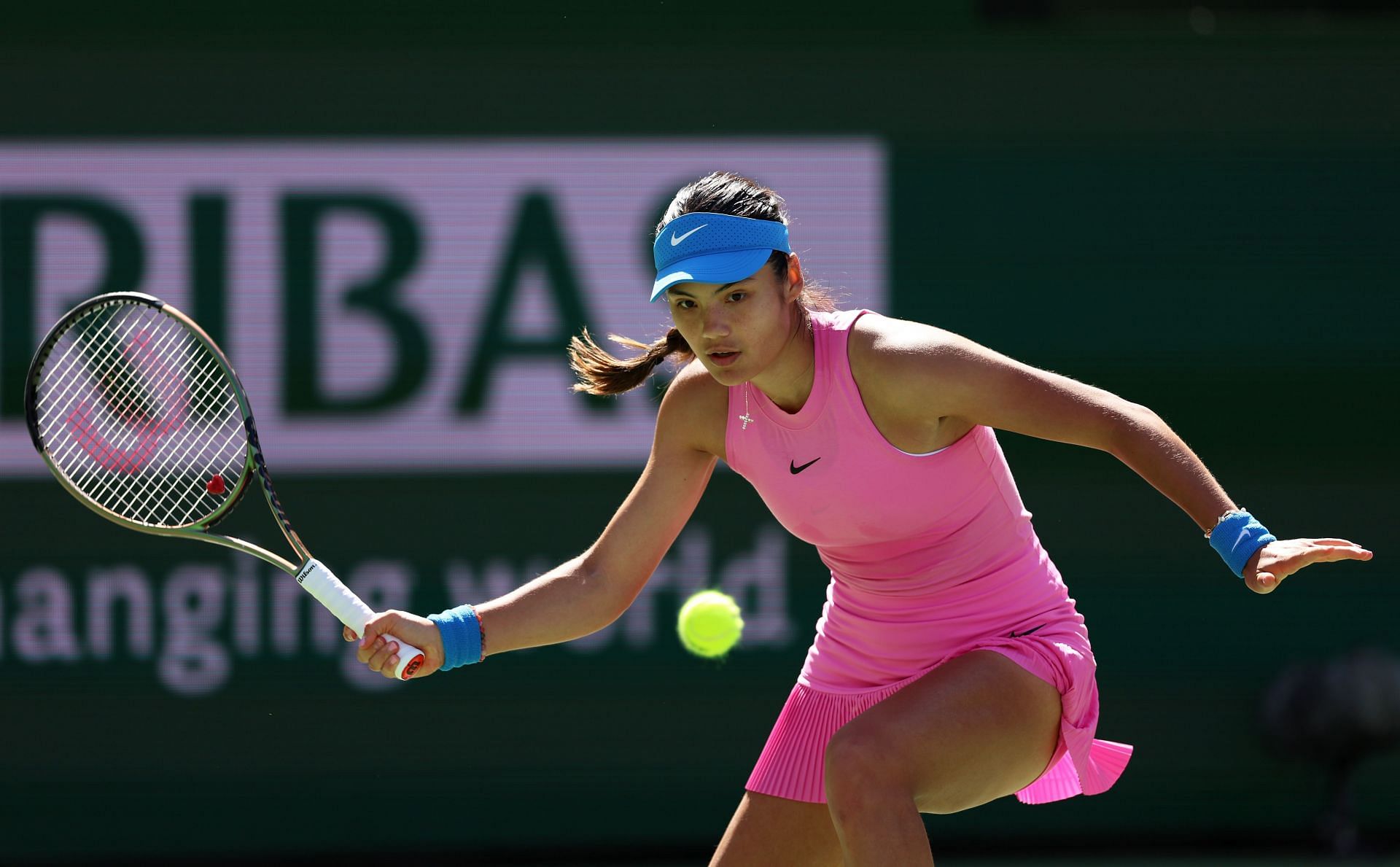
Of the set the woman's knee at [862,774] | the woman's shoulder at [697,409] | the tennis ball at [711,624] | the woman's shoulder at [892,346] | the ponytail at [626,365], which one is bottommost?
the tennis ball at [711,624]

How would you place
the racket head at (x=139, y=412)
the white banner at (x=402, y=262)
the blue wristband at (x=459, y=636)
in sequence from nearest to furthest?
the blue wristband at (x=459, y=636), the racket head at (x=139, y=412), the white banner at (x=402, y=262)

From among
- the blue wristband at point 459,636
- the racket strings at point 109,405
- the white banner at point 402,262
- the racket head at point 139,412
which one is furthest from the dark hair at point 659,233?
the white banner at point 402,262

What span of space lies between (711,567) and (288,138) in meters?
1.57

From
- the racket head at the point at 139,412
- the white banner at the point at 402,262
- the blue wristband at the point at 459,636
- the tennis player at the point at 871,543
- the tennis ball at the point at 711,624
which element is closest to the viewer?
the tennis player at the point at 871,543

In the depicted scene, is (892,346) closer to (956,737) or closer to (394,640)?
(956,737)

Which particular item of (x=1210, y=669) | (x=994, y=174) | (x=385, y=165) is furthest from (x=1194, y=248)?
(x=385, y=165)

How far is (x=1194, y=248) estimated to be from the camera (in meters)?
4.45

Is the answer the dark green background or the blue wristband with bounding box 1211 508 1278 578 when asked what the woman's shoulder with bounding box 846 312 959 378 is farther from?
the dark green background

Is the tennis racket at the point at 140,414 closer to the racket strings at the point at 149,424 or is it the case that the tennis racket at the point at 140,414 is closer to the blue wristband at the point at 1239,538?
the racket strings at the point at 149,424

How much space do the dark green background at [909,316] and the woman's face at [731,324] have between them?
6.55 ft

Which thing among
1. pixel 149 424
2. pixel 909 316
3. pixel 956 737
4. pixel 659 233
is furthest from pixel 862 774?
pixel 909 316

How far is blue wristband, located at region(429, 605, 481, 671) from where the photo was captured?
8.20ft

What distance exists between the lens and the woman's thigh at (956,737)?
2.21 meters

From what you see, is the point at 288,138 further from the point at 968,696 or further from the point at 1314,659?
the point at 1314,659
